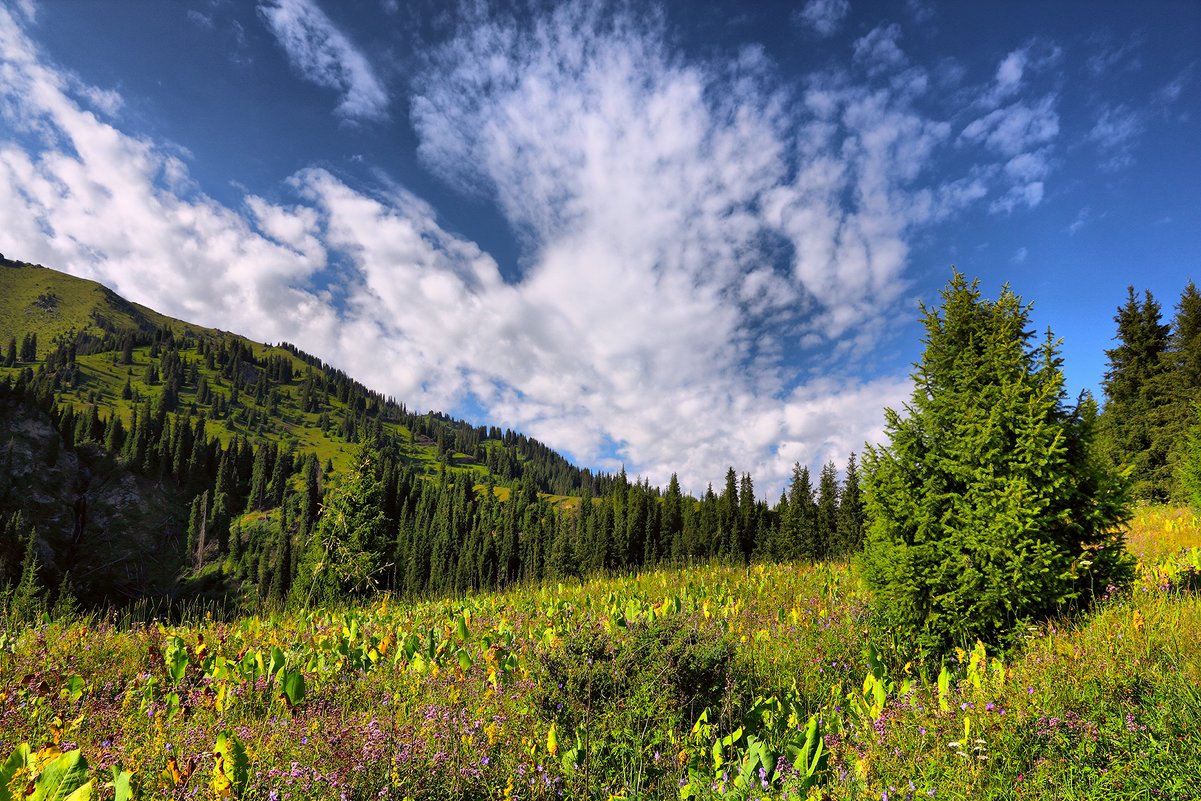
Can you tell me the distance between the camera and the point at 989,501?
6.16 metres

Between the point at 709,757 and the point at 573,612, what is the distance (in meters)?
5.13

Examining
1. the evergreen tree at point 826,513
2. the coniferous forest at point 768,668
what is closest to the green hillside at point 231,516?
the evergreen tree at point 826,513

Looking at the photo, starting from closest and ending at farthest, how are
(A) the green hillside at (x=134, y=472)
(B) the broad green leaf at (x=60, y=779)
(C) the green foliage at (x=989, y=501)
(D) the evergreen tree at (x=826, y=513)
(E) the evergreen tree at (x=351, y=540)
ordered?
1. (B) the broad green leaf at (x=60, y=779)
2. (C) the green foliage at (x=989, y=501)
3. (E) the evergreen tree at (x=351, y=540)
4. (D) the evergreen tree at (x=826, y=513)
5. (A) the green hillside at (x=134, y=472)

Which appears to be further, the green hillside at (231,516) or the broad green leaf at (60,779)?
the green hillside at (231,516)

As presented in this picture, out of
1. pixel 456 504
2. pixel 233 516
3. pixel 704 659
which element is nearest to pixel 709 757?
pixel 704 659

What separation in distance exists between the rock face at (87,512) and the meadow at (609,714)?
116429 millimetres

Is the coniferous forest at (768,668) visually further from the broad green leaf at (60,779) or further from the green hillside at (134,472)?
the green hillside at (134,472)

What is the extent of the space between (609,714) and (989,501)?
211 inches

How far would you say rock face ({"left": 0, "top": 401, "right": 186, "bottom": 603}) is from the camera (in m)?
91.2

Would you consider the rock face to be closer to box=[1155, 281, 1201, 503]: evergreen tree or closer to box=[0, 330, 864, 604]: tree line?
box=[0, 330, 864, 604]: tree line

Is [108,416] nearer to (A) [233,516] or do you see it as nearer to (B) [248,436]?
(B) [248,436]

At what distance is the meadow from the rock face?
11643cm

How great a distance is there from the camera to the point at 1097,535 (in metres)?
6.19

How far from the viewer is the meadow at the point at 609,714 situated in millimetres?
3037
